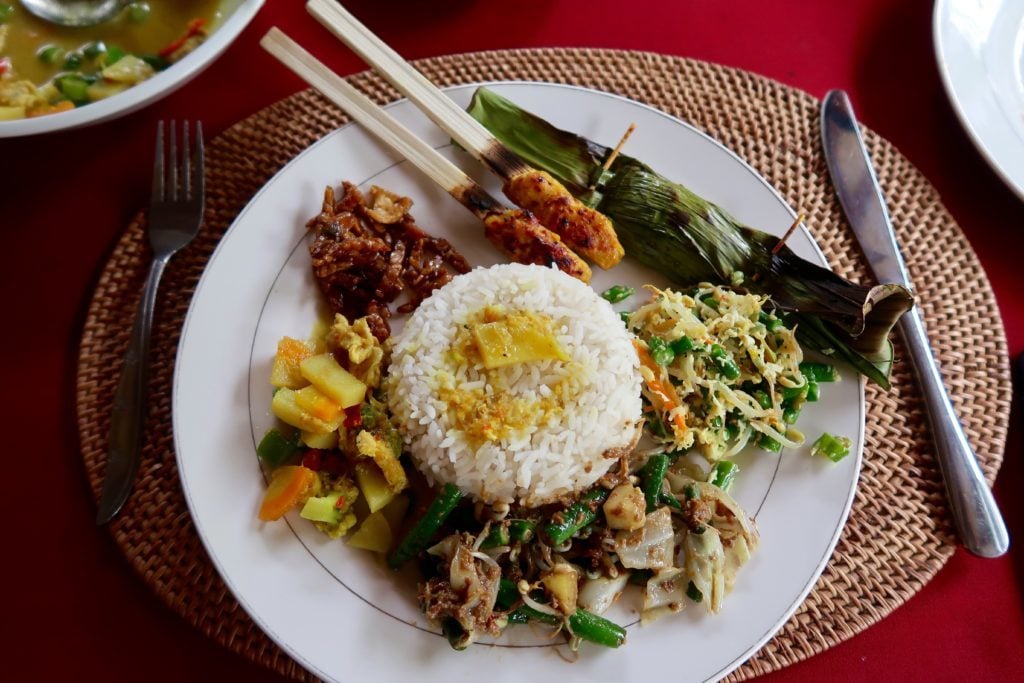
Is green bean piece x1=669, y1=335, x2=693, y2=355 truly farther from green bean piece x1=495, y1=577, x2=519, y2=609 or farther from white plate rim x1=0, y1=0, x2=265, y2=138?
white plate rim x1=0, y1=0, x2=265, y2=138

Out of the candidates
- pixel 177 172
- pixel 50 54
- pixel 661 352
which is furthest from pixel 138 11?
pixel 661 352

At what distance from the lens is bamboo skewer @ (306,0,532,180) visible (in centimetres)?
Answer: 284

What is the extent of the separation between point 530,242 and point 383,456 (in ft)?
3.03

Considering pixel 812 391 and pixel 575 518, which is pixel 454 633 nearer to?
pixel 575 518

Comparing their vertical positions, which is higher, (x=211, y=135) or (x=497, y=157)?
(x=497, y=157)

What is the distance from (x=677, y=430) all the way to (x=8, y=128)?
7.59 feet

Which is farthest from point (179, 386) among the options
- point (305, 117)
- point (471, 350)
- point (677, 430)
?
point (677, 430)

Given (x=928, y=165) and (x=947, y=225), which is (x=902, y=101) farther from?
(x=947, y=225)

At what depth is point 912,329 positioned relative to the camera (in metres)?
2.79

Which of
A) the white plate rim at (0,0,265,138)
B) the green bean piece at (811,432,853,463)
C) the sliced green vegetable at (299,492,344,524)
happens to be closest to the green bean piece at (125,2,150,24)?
the white plate rim at (0,0,265,138)

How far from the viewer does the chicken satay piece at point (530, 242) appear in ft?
8.89

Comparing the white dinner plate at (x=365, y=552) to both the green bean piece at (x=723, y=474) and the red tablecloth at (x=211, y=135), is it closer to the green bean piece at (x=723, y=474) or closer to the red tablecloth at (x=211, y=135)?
the green bean piece at (x=723, y=474)

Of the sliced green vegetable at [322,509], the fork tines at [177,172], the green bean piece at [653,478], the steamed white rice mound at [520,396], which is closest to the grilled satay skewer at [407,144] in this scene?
the steamed white rice mound at [520,396]

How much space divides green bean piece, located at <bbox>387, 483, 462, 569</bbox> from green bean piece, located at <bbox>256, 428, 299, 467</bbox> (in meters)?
0.46
